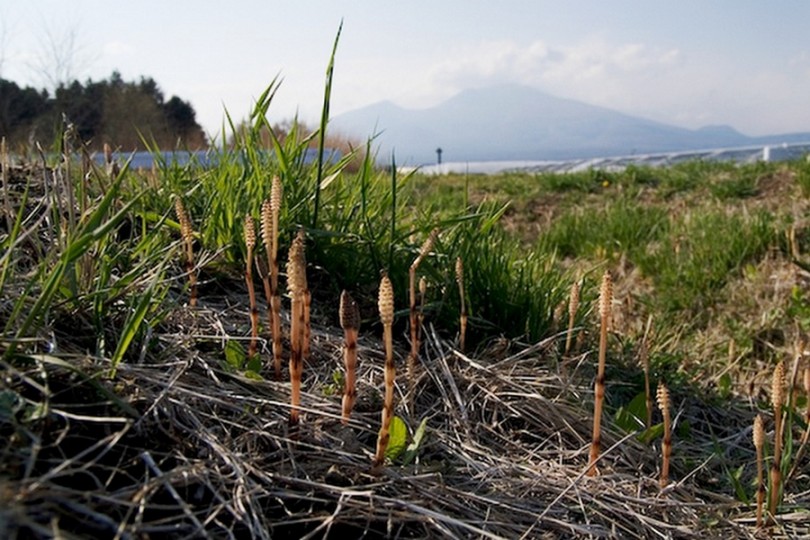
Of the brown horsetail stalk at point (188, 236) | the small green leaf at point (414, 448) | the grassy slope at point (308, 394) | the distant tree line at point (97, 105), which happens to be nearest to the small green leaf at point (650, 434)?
the grassy slope at point (308, 394)

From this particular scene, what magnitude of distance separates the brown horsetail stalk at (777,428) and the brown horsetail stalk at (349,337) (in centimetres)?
73

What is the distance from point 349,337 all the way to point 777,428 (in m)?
0.81

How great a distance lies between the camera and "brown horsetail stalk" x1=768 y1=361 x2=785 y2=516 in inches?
54.1

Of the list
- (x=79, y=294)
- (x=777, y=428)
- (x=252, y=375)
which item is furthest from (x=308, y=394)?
(x=777, y=428)

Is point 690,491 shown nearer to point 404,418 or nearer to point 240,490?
point 404,418

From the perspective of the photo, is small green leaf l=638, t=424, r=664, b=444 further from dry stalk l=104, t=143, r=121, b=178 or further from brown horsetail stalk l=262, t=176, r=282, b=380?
dry stalk l=104, t=143, r=121, b=178

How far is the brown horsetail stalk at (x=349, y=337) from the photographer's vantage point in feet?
4.01

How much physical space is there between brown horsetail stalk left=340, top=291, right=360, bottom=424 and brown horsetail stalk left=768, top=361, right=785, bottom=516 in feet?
2.40

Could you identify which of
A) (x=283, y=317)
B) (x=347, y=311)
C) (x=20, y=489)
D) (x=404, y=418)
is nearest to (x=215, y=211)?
(x=283, y=317)

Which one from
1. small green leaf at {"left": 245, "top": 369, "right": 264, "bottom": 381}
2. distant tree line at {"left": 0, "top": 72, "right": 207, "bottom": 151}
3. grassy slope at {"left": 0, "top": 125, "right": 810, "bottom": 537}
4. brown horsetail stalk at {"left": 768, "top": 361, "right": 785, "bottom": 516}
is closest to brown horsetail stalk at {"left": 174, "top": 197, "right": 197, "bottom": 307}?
grassy slope at {"left": 0, "top": 125, "right": 810, "bottom": 537}

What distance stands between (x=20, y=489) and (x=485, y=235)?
172 centimetres

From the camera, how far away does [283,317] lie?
1953mm

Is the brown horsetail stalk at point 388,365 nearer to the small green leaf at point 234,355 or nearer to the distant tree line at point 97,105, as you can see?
the small green leaf at point 234,355

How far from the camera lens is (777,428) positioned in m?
1.46
